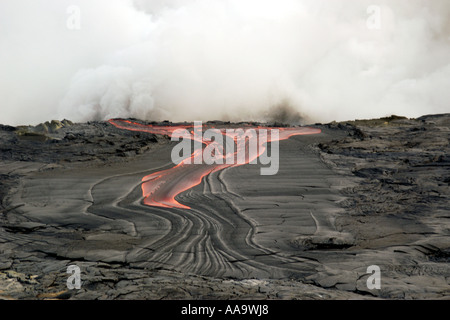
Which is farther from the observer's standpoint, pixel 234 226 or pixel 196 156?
pixel 196 156

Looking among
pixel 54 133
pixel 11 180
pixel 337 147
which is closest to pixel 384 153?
pixel 337 147

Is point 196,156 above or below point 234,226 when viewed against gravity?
above

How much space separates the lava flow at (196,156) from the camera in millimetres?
8852

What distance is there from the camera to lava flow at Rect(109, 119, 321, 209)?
8852mm

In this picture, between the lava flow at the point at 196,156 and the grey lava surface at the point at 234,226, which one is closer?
the grey lava surface at the point at 234,226

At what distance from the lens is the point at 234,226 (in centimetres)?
701

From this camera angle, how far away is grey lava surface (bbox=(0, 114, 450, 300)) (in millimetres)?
5012

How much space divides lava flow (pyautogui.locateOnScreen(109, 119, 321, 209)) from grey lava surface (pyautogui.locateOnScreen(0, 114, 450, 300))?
1.15 feet

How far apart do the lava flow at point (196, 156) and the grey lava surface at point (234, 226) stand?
13.9 inches

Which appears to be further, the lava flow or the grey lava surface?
the lava flow

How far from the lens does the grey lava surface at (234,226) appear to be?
5.01 meters

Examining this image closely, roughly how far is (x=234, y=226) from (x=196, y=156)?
187 inches
